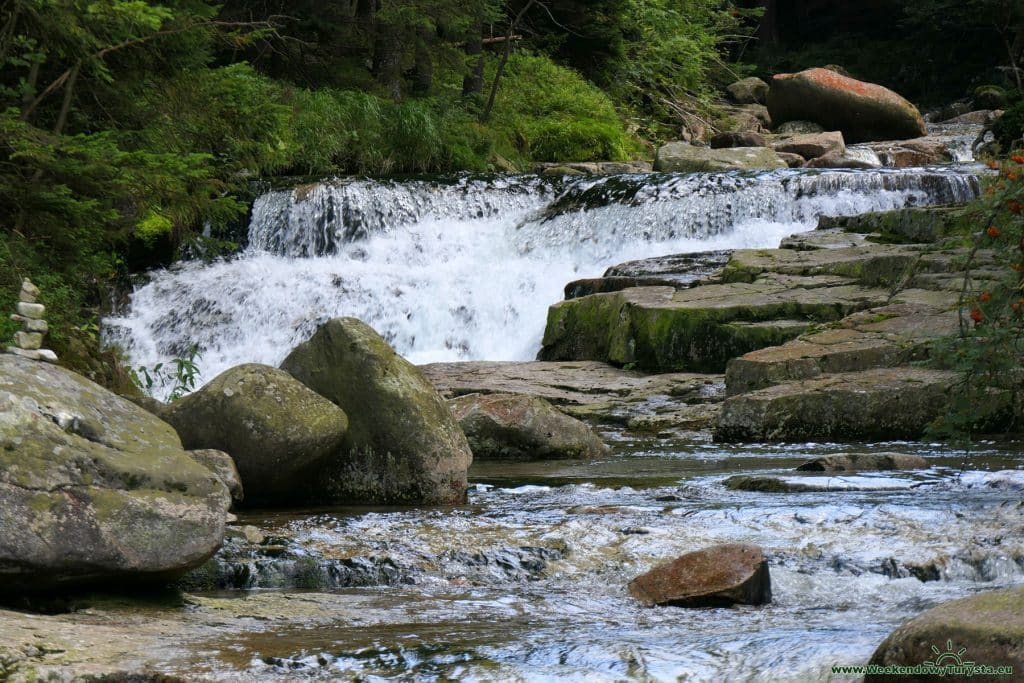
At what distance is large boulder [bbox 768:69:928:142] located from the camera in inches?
884

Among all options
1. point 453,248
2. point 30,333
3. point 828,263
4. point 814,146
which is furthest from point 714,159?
point 30,333

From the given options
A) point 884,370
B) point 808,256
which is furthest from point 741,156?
point 884,370

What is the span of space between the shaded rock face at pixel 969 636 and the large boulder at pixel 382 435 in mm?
3365

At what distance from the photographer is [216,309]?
1398cm

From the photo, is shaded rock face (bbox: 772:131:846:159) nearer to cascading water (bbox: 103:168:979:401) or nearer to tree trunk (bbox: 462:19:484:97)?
cascading water (bbox: 103:168:979:401)

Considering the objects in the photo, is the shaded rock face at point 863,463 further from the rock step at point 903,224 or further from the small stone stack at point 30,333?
the rock step at point 903,224

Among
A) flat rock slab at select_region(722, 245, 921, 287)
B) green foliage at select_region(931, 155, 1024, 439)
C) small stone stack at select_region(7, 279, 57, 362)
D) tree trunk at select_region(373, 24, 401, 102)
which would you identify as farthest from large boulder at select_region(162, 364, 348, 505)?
tree trunk at select_region(373, 24, 401, 102)

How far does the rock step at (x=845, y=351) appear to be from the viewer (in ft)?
29.6

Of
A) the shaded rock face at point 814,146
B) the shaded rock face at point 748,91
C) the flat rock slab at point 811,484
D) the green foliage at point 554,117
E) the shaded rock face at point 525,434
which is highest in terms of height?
the shaded rock face at point 748,91

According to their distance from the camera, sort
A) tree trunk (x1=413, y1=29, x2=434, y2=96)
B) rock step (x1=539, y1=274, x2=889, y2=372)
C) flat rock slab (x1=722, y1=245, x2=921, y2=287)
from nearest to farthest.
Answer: rock step (x1=539, y1=274, x2=889, y2=372), flat rock slab (x1=722, y1=245, x2=921, y2=287), tree trunk (x1=413, y1=29, x2=434, y2=96)

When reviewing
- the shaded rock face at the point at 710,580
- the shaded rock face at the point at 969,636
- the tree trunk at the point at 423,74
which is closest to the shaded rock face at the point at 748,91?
the tree trunk at the point at 423,74

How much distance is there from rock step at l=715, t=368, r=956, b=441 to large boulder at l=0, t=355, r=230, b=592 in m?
5.38

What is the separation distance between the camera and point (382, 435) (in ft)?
20.4

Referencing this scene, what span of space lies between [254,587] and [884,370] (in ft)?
19.2
